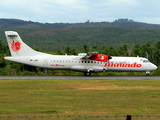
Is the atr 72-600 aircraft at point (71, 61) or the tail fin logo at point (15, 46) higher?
the tail fin logo at point (15, 46)

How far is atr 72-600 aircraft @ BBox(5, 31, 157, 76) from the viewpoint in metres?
37.4

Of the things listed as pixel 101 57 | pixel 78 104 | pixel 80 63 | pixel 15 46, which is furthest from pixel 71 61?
pixel 78 104

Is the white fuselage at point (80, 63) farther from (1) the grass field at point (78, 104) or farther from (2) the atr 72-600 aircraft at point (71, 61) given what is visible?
(1) the grass field at point (78, 104)

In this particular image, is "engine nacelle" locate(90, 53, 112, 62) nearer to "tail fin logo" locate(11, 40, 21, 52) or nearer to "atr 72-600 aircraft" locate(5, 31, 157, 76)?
"atr 72-600 aircraft" locate(5, 31, 157, 76)

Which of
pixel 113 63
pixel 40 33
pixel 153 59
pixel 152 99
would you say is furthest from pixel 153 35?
pixel 152 99

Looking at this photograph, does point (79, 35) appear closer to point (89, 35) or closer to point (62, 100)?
point (89, 35)

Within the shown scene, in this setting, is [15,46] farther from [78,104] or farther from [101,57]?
[78,104]

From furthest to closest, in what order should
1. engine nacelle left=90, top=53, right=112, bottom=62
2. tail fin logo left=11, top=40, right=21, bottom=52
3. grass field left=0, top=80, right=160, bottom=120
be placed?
engine nacelle left=90, top=53, right=112, bottom=62
tail fin logo left=11, top=40, right=21, bottom=52
grass field left=0, top=80, right=160, bottom=120

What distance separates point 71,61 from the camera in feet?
126

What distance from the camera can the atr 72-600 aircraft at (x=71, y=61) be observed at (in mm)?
37438

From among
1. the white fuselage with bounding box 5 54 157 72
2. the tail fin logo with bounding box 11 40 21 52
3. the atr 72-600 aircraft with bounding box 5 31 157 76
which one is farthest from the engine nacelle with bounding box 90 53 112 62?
the tail fin logo with bounding box 11 40 21 52

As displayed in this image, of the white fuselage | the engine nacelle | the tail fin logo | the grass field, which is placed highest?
the tail fin logo

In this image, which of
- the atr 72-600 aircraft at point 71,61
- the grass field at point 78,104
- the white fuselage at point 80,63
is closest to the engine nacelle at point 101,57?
the atr 72-600 aircraft at point 71,61

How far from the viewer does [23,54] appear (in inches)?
1476
